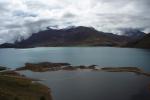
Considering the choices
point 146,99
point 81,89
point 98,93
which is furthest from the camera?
point 81,89

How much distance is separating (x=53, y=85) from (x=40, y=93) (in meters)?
15.4

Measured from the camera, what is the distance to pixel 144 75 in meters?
118

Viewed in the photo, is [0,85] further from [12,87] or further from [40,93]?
[40,93]

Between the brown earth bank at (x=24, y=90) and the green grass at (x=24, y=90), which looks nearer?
the brown earth bank at (x=24, y=90)

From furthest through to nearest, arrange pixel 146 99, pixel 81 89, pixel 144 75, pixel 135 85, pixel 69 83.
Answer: pixel 144 75 → pixel 69 83 → pixel 135 85 → pixel 81 89 → pixel 146 99

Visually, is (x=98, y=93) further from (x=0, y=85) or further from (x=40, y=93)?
(x=0, y=85)

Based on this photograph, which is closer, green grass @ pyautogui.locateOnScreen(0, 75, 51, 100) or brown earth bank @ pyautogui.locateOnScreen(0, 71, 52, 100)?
brown earth bank @ pyautogui.locateOnScreen(0, 71, 52, 100)

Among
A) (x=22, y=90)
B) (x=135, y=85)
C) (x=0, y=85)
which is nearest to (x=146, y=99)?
(x=135, y=85)

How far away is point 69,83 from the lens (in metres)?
97.8

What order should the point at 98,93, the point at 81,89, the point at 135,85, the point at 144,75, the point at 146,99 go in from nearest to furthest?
the point at 146,99 → the point at 98,93 → the point at 81,89 → the point at 135,85 → the point at 144,75

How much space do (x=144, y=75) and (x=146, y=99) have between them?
48637 millimetres

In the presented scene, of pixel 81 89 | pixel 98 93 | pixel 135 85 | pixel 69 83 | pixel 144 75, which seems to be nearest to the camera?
pixel 98 93

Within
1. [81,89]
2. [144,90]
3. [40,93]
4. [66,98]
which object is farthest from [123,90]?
[40,93]

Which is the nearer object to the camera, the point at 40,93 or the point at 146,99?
the point at 146,99
